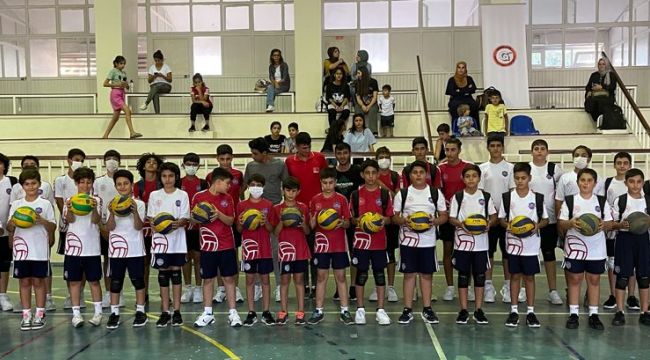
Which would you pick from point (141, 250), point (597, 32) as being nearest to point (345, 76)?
point (141, 250)

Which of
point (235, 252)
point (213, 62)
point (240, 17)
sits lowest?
point (235, 252)

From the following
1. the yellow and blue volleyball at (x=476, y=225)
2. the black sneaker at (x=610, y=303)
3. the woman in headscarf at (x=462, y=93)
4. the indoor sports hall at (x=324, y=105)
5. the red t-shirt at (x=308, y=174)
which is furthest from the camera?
the woman in headscarf at (x=462, y=93)

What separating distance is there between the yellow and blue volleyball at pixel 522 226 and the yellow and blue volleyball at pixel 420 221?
79 cm

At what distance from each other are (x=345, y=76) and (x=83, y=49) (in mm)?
9863

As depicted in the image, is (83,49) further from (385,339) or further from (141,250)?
(385,339)

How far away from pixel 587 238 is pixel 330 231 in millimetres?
2419

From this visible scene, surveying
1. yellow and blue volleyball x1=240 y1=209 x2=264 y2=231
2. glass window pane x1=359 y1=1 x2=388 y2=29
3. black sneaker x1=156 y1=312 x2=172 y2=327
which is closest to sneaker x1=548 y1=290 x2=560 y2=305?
yellow and blue volleyball x1=240 y1=209 x2=264 y2=231

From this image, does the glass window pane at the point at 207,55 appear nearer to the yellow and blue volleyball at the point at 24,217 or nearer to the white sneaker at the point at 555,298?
the yellow and blue volleyball at the point at 24,217

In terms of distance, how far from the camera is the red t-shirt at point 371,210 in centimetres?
627

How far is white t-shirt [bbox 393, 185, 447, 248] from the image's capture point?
6.23 meters

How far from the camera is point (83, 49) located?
1820 cm

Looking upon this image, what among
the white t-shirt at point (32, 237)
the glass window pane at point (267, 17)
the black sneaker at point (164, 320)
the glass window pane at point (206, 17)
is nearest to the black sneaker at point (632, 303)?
the black sneaker at point (164, 320)

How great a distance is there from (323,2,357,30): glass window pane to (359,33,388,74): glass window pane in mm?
474

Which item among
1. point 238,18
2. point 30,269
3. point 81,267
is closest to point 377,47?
point 238,18
